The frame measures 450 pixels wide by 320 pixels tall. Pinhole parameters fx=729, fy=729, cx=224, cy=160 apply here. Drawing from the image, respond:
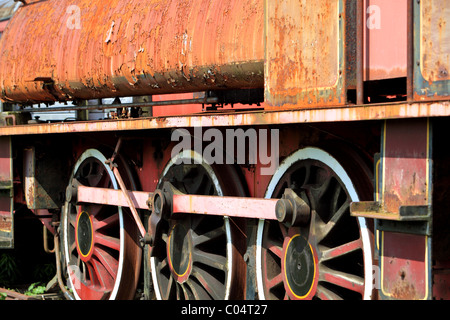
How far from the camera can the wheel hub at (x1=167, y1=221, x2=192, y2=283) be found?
5266 mm

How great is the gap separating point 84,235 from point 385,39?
13.1ft

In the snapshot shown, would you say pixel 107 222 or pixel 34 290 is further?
pixel 34 290

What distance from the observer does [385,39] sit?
346cm

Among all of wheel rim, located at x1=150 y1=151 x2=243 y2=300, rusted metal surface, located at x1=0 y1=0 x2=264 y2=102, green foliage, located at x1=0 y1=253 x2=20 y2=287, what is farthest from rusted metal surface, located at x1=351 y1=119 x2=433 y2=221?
green foliage, located at x1=0 y1=253 x2=20 y2=287

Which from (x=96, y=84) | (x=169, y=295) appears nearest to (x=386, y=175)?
(x=169, y=295)

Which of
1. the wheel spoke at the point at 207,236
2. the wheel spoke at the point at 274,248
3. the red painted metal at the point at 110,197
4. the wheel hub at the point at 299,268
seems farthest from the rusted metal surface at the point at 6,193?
the wheel hub at the point at 299,268

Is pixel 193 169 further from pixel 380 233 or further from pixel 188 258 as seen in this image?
pixel 380 233

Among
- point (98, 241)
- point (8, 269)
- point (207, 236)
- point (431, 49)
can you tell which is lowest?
point (8, 269)

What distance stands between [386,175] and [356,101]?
417 millimetres

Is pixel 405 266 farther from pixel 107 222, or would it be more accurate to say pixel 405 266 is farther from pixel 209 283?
pixel 107 222

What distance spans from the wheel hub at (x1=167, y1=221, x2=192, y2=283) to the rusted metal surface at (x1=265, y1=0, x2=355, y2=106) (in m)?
1.62

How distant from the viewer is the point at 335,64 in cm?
361

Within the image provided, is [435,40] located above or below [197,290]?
above

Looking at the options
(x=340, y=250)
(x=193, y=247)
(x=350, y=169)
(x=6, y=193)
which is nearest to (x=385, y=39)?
(x=350, y=169)
